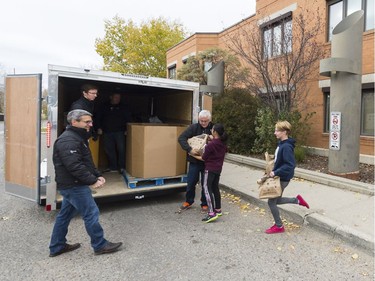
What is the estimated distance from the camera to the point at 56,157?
3283mm

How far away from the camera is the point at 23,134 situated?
4312 mm

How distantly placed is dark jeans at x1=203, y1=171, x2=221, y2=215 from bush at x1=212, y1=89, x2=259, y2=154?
560 centimetres

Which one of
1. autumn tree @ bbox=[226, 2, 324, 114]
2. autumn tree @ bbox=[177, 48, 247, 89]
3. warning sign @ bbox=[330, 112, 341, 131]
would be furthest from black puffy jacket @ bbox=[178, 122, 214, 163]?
autumn tree @ bbox=[177, 48, 247, 89]

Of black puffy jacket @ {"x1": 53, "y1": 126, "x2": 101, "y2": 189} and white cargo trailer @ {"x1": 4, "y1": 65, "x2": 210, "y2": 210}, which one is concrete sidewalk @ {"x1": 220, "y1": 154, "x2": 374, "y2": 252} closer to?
white cargo trailer @ {"x1": 4, "y1": 65, "x2": 210, "y2": 210}

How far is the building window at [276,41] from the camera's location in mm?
8914

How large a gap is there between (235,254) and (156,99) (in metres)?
5.71

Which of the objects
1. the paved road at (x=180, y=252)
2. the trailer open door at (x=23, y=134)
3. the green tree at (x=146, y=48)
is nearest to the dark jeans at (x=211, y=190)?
the paved road at (x=180, y=252)

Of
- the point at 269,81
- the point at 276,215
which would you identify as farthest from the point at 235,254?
the point at 269,81

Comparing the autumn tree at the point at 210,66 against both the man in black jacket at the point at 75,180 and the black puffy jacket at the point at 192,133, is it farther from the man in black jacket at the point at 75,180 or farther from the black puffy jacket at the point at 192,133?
the man in black jacket at the point at 75,180

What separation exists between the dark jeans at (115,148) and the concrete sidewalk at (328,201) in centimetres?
239

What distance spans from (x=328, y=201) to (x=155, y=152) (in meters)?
3.21

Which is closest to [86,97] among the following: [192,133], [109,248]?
[192,133]

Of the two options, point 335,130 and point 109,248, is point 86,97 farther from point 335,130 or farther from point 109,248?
point 335,130

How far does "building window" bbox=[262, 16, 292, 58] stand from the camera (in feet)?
29.2
